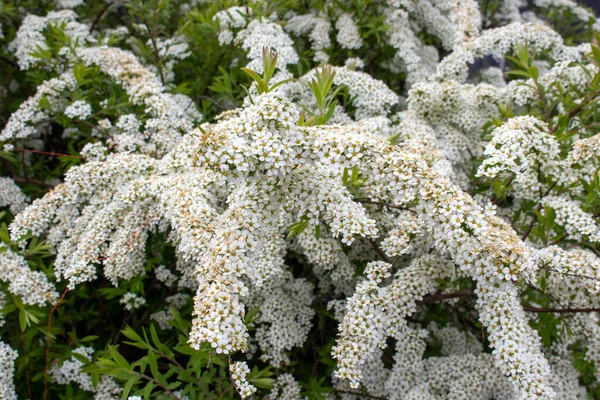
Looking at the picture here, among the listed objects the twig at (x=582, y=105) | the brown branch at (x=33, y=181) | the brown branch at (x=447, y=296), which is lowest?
the brown branch at (x=33, y=181)

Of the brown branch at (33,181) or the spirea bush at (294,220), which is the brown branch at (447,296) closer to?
the spirea bush at (294,220)

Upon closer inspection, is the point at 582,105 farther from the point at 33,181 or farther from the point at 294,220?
the point at 33,181

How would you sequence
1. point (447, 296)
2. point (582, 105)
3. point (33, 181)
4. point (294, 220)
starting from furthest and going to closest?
point (33, 181), point (582, 105), point (294, 220), point (447, 296)

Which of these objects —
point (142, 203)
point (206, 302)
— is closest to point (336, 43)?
point (142, 203)

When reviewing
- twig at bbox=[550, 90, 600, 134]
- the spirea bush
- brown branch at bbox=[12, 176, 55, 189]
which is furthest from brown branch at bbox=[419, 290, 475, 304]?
brown branch at bbox=[12, 176, 55, 189]

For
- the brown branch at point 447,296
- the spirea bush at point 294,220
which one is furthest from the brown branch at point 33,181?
the brown branch at point 447,296

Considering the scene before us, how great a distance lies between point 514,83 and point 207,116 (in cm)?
274

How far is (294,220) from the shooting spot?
3578 millimetres

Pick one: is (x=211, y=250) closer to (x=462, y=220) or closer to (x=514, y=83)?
(x=462, y=220)

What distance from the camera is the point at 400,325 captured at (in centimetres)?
303

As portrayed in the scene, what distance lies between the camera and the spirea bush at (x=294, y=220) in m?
2.60

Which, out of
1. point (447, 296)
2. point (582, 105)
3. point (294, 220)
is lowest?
point (447, 296)

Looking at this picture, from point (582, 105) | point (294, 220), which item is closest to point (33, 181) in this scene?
point (294, 220)

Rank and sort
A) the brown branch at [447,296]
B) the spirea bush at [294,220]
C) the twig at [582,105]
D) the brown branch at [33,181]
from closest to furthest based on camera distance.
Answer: the spirea bush at [294,220]
the brown branch at [447,296]
the twig at [582,105]
the brown branch at [33,181]
